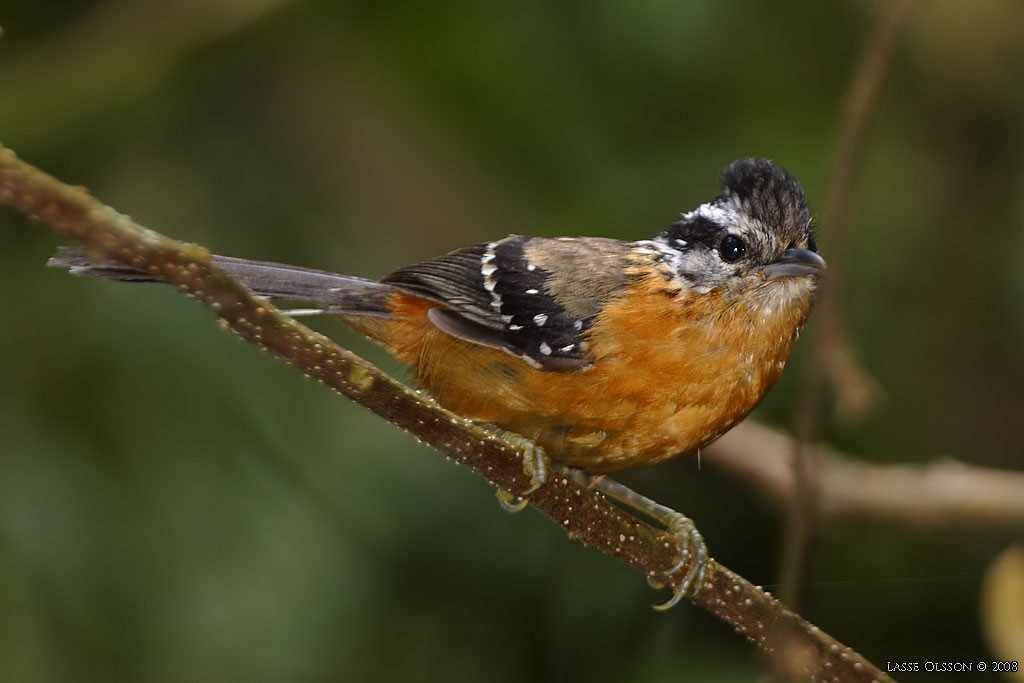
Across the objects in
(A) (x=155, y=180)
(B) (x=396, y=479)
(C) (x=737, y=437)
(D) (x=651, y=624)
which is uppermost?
(A) (x=155, y=180)

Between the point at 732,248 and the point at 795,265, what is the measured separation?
0.61ft

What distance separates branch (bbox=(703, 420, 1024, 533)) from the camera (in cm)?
396

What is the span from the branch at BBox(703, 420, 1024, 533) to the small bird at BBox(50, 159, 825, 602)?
0.68 metres

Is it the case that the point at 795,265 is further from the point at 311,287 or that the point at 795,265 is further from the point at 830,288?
the point at 311,287

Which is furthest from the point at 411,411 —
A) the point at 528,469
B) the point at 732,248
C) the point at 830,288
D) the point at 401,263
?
the point at 401,263

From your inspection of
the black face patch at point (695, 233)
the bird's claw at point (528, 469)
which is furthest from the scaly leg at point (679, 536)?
the black face patch at point (695, 233)

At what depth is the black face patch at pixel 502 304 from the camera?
135 inches

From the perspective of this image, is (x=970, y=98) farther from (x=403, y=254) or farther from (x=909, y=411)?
(x=403, y=254)

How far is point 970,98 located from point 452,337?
10.1 feet

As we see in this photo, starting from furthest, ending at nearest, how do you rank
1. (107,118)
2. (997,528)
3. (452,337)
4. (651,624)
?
(107,118) → (651,624) → (997,528) → (452,337)

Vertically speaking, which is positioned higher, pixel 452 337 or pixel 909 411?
pixel 452 337

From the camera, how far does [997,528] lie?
13.1ft

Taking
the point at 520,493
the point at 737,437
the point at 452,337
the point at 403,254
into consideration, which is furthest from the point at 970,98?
the point at 520,493

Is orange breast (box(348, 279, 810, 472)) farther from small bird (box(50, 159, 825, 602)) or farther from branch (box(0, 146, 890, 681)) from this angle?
branch (box(0, 146, 890, 681))
